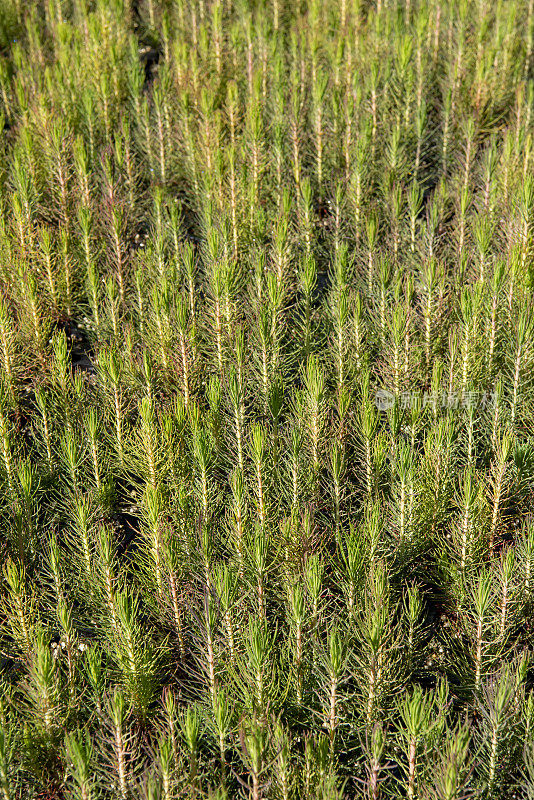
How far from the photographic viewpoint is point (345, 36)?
677 cm

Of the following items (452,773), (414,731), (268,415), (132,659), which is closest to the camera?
(452,773)

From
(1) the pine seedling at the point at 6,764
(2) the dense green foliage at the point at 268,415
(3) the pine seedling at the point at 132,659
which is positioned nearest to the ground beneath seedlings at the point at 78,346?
(2) the dense green foliage at the point at 268,415

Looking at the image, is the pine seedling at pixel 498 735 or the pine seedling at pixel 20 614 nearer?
the pine seedling at pixel 498 735

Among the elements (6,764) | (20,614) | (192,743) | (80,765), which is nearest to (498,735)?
(192,743)

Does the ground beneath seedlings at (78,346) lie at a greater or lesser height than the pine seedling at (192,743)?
greater

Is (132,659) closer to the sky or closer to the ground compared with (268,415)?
closer to the ground

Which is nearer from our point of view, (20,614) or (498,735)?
(498,735)

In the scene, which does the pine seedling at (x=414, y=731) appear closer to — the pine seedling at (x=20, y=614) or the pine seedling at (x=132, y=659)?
the pine seedling at (x=132, y=659)

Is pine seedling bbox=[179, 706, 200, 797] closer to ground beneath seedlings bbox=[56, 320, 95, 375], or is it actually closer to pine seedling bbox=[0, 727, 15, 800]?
pine seedling bbox=[0, 727, 15, 800]

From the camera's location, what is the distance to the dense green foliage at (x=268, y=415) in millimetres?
3277

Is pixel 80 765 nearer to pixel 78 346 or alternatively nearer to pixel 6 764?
pixel 6 764

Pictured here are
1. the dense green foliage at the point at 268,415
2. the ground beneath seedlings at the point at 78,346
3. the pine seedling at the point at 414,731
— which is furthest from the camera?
the ground beneath seedlings at the point at 78,346

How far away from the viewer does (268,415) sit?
14.5ft

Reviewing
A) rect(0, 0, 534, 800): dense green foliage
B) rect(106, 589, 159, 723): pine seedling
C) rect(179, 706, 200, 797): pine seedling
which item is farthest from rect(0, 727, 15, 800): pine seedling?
rect(179, 706, 200, 797): pine seedling
